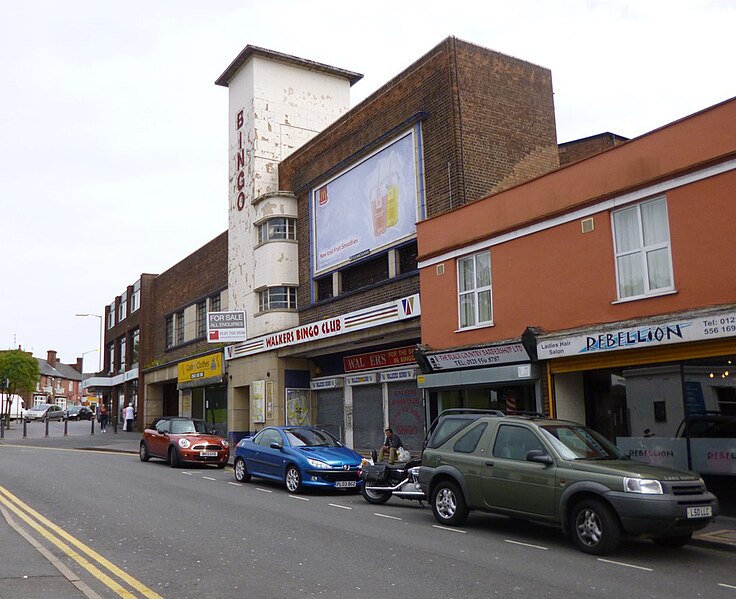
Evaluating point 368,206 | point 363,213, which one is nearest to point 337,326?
point 363,213

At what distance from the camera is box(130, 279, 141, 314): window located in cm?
4434

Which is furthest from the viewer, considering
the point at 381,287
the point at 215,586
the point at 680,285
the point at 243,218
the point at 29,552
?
the point at 243,218

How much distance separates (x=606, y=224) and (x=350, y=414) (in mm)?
12904

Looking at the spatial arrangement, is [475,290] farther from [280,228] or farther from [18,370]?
[18,370]

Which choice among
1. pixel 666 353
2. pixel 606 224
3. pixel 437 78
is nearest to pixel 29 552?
pixel 666 353

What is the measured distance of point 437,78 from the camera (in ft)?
65.6

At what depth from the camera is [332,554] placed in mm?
8297

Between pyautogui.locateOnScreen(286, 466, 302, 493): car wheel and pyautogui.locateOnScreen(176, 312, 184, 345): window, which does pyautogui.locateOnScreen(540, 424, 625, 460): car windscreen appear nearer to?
pyautogui.locateOnScreen(286, 466, 302, 493): car wheel

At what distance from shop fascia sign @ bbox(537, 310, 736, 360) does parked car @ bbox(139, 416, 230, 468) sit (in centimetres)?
1010

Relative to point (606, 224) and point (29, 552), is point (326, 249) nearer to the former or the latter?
point (606, 224)

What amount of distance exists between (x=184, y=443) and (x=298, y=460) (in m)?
6.59

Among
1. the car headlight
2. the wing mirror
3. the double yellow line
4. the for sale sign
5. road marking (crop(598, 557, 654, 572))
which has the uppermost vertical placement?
the for sale sign

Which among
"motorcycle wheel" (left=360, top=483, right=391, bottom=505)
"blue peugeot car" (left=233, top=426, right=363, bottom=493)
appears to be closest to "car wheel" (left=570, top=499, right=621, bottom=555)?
"motorcycle wheel" (left=360, top=483, right=391, bottom=505)

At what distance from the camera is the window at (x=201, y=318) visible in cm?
3522
